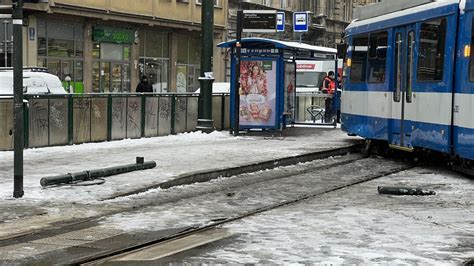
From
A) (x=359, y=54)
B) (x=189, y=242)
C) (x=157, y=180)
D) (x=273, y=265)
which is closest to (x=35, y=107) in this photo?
(x=157, y=180)

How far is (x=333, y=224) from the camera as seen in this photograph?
29.4 feet

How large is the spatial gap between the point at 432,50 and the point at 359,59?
13.5 feet

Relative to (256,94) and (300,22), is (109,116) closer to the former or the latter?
(256,94)

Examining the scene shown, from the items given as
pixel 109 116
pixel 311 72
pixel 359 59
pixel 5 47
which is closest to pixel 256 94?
pixel 359 59

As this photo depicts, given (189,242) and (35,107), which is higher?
(35,107)

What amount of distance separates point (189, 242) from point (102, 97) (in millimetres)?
10547

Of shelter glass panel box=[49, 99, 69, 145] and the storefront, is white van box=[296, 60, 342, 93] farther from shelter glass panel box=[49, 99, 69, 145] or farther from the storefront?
shelter glass panel box=[49, 99, 69, 145]

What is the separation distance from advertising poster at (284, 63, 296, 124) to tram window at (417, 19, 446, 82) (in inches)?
336

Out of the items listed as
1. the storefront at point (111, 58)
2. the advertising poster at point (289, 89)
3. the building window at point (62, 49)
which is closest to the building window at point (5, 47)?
the building window at point (62, 49)

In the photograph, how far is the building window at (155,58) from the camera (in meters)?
35.4

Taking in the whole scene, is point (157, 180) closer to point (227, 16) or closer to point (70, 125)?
point (70, 125)

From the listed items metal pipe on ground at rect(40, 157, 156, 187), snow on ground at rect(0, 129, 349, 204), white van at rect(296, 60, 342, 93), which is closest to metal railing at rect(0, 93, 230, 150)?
snow on ground at rect(0, 129, 349, 204)

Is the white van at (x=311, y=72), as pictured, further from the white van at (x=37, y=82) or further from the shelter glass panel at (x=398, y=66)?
the shelter glass panel at (x=398, y=66)

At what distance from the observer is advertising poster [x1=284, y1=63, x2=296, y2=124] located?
75.5 ft
